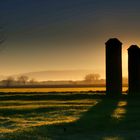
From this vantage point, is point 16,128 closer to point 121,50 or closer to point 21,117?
point 21,117

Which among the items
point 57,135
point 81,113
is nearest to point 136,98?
point 81,113

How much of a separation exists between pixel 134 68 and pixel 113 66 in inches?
313

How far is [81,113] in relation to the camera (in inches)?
1572

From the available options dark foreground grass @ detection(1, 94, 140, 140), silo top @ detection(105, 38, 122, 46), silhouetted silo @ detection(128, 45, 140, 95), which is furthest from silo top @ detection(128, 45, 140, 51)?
dark foreground grass @ detection(1, 94, 140, 140)

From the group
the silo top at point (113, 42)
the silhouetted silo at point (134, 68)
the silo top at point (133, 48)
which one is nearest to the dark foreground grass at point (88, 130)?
the silo top at point (113, 42)

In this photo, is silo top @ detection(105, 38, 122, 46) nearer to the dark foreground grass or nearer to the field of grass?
the field of grass

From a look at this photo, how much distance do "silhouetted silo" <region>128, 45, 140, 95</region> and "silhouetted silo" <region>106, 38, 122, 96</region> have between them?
606 centimetres

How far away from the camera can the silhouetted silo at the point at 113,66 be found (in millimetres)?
69688

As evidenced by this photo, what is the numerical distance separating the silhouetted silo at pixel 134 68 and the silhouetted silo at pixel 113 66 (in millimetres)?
6065

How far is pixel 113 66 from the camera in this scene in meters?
70.4

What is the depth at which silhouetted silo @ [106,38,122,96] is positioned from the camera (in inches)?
2744

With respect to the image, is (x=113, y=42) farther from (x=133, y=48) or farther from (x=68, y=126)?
(x=68, y=126)

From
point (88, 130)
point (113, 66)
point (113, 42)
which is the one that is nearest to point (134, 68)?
point (113, 42)

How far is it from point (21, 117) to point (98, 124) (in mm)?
7706
